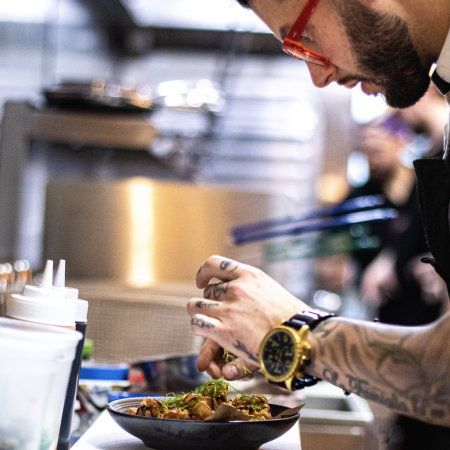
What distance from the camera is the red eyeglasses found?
0.99 meters

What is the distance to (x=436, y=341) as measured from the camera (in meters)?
0.77

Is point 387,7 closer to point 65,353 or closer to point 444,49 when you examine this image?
point 444,49

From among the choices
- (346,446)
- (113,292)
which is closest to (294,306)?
(346,446)

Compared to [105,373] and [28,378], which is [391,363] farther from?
[105,373]

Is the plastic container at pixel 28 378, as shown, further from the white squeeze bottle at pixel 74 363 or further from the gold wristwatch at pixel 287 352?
the gold wristwatch at pixel 287 352

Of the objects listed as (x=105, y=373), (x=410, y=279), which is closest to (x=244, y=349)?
(x=105, y=373)

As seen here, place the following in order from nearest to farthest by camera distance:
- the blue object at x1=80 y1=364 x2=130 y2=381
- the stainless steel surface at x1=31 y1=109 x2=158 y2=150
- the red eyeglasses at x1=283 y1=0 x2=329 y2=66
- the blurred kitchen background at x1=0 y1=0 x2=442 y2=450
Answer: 1. the red eyeglasses at x1=283 y1=0 x2=329 y2=66
2. the blue object at x1=80 y1=364 x2=130 y2=381
3. the blurred kitchen background at x1=0 y1=0 x2=442 y2=450
4. the stainless steel surface at x1=31 y1=109 x2=158 y2=150

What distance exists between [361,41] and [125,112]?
1.62 metres

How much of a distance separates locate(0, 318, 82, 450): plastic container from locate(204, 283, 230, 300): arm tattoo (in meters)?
0.33

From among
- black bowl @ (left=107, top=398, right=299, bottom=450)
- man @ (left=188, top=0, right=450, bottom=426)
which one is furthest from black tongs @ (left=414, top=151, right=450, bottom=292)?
black bowl @ (left=107, top=398, right=299, bottom=450)

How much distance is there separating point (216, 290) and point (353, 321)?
200mm

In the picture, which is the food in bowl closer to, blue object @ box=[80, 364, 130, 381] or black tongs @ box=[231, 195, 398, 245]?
blue object @ box=[80, 364, 130, 381]

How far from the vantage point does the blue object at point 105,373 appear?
1152mm

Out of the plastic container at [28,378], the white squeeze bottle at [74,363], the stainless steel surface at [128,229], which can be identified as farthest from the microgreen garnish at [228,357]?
the stainless steel surface at [128,229]
